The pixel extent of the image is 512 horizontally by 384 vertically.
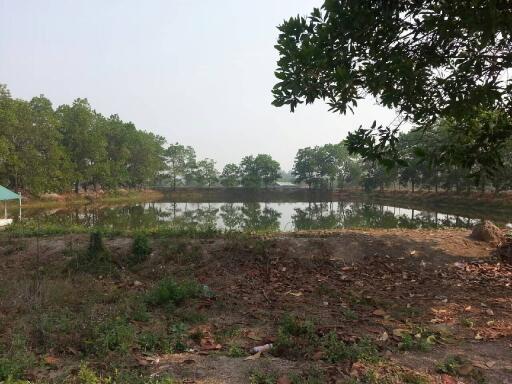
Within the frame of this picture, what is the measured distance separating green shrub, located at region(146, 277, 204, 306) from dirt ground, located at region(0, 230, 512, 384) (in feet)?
0.73

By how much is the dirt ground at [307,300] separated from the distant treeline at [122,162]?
2448 mm

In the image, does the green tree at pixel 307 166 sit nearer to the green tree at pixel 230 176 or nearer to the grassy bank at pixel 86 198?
the green tree at pixel 230 176

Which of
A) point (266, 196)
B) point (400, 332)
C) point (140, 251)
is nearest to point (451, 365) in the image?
point (400, 332)

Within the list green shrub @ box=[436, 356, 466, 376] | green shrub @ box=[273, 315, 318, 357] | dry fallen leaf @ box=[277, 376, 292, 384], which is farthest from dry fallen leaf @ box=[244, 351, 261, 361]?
green shrub @ box=[436, 356, 466, 376]

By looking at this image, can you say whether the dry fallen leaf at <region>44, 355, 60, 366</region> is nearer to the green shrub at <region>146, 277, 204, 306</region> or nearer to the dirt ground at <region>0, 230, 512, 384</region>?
the dirt ground at <region>0, 230, 512, 384</region>

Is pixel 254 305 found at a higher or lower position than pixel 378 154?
lower

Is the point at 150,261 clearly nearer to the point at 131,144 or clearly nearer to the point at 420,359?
the point at 420,359

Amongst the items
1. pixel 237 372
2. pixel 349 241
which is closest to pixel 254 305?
pixel 237 372

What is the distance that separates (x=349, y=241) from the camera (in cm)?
951

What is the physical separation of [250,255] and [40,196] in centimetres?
4050

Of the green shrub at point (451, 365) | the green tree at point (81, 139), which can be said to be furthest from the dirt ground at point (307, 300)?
the green tree at point (81, 139)

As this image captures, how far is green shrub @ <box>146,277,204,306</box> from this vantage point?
6.04 metres

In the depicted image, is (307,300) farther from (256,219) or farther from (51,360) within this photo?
(256,219)

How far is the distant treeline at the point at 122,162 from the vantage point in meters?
37.9
